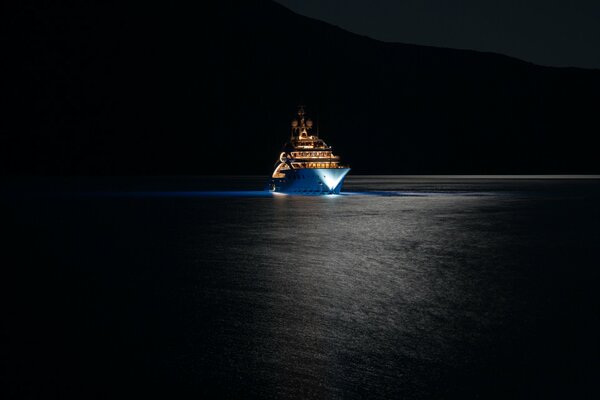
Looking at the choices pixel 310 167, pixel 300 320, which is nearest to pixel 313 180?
pixel 310 167

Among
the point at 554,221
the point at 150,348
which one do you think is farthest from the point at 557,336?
the point at 554,221

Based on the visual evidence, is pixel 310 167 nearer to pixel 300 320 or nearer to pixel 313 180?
pixel 313 180

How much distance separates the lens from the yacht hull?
84.3m

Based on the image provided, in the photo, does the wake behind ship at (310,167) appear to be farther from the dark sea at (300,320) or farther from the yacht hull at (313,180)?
the dark sea at (300,320)

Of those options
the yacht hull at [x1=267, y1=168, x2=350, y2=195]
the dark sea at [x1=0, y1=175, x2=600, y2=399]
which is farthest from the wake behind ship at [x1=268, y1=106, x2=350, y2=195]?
the dark sea at [x1=0, y1=175, x2=600, y2=399]

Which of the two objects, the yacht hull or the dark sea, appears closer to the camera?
the dark sea

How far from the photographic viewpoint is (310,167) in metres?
83.8

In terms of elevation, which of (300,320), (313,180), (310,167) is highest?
(310,167)

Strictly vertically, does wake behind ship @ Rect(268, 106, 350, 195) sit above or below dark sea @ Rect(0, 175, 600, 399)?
above

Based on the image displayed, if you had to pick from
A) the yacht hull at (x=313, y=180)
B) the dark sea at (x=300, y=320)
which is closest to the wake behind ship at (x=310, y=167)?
the yacht hull at (x=313, y=180)

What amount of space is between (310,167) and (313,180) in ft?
9.73

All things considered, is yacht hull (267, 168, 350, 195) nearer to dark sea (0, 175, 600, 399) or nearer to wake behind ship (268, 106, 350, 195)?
wake behind ship (268, 106, 350, 195)

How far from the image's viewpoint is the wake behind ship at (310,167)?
8181 centimetres

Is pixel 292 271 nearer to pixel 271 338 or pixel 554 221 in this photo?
pixel 271 338
